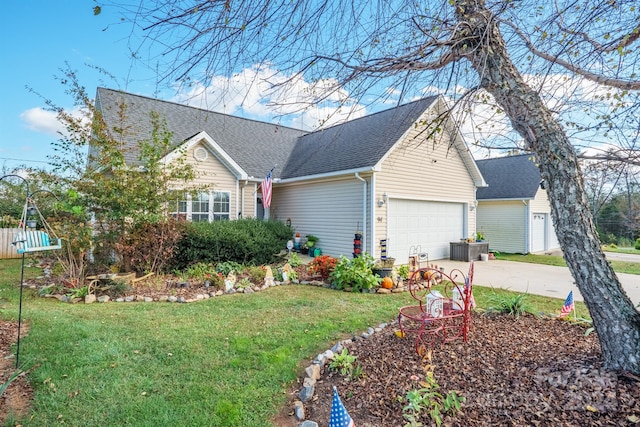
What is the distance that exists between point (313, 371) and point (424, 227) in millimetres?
9782

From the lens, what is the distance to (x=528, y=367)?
2.77 m

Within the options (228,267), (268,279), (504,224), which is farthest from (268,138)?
(504,224)

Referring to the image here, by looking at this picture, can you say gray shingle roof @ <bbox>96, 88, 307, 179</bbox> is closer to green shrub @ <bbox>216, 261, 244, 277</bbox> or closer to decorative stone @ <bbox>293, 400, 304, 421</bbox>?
green shrub @ <bbox>216, 261, 244, 277</bbox>

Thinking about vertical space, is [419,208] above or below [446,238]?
above

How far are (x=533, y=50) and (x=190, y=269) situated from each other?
25.6ft

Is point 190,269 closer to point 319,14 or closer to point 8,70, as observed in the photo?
point 8,70

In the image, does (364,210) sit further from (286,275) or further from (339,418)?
(339,418)

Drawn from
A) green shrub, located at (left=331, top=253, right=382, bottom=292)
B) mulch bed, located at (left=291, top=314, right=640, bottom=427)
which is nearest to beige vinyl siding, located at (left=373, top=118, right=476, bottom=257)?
green shrub, located at (left=331, top=253, right=382, bottom=292)

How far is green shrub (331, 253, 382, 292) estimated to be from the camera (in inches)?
276

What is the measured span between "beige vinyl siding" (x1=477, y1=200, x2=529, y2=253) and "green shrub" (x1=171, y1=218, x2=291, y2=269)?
1169 cm

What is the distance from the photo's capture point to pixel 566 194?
2635 millimetres

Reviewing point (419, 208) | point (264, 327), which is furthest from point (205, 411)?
point (419, 208)

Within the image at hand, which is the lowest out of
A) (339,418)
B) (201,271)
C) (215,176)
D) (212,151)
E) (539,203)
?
(201,271)

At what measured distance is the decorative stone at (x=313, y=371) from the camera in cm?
315
